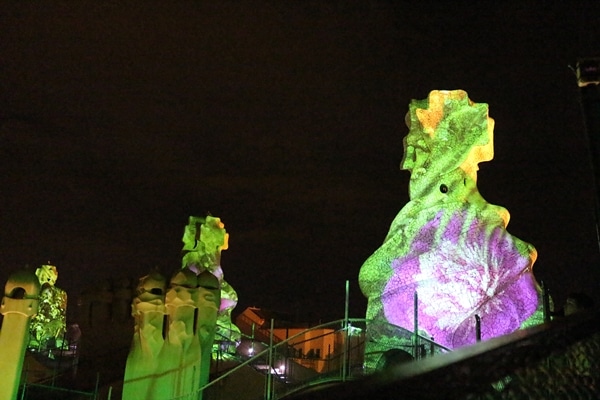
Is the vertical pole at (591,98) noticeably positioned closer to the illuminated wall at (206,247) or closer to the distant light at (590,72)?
the distant light at (590,72)

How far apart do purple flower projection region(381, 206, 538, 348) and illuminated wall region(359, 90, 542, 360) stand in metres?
0.02

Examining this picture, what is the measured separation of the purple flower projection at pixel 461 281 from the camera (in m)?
14.3

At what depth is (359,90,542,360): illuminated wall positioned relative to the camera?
47.3ft

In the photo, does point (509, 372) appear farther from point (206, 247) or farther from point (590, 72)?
point (206, 247)

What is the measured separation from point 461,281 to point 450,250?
2.57 ft

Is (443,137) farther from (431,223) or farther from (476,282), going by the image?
(476,282)

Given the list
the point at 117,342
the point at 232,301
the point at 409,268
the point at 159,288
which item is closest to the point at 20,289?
the point at 159,288

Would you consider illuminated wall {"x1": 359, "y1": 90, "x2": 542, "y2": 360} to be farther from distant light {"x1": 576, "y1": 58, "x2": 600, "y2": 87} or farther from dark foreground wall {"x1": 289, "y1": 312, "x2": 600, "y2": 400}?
dark foreground wall {"x1": 289, "y1": 312, "x2": 600, "y2": 400}

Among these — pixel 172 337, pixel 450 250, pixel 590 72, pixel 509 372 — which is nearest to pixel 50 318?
pixel 172 337

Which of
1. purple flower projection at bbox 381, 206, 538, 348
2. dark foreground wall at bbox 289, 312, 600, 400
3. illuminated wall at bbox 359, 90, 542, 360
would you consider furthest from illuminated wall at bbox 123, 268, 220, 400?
dark foreground wall at bbox 289, 312, 600, 400

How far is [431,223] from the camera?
15500mm

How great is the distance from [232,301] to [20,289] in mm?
11221

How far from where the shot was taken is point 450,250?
1505 centimetres

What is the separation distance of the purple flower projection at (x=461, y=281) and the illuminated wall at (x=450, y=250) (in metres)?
0.02
